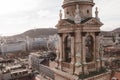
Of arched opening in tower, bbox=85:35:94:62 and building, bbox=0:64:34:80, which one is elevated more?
arched opening in tower, bbox=85:35:94:62

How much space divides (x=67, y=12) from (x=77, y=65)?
14.4 ft

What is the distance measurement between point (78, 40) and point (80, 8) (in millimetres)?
2551

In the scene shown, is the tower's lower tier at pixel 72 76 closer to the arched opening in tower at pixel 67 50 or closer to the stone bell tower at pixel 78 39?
the stone bell tower at pixel 78 39

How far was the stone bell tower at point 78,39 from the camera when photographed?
13359mm

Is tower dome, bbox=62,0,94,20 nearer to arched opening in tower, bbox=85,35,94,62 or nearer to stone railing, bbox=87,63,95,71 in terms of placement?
arched opening in tower, bbox=85,35,94,62

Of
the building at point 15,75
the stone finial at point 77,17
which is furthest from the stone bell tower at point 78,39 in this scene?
the building at point 15,75

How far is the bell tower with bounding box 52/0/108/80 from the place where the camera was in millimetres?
13344

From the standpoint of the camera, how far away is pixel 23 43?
159500 mm

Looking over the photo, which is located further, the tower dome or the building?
the building

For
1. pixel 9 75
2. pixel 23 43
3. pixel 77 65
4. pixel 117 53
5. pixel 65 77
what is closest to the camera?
pixel 77 65

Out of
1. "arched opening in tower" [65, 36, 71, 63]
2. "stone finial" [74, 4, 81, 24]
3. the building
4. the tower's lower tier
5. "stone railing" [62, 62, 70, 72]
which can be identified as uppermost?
"stone finial" [74, 4, 81, 24]

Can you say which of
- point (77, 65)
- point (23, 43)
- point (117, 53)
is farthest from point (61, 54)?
point (23, 43)

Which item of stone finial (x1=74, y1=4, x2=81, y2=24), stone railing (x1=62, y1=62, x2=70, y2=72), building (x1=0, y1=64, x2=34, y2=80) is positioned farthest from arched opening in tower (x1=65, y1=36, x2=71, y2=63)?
building (x1=0, y1=64, x2=34, y2=80)

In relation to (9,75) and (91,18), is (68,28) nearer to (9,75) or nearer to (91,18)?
(91,18)
